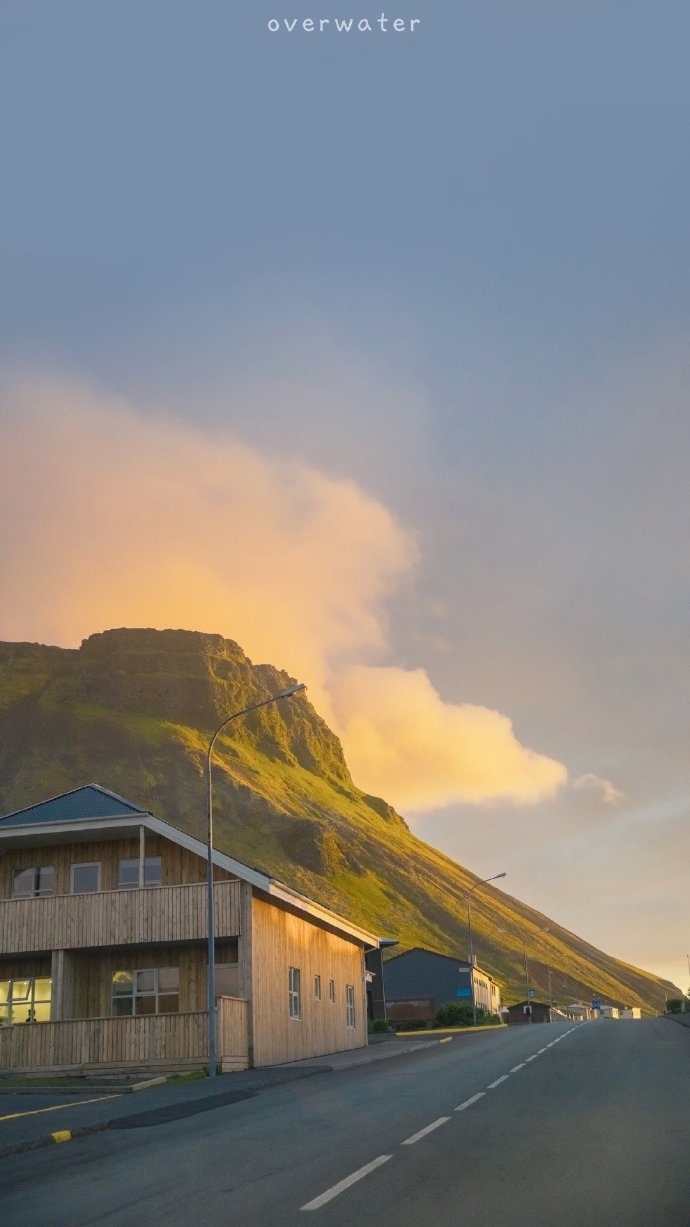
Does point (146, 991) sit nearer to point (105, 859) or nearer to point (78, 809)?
point (105, 859)

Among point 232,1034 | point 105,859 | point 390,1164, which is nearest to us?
point 390,1164

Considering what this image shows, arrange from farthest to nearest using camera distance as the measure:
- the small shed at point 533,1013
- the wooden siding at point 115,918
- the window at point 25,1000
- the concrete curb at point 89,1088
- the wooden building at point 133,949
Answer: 1. the small shed at point 533,1013
2. the window at point 25,1000
3. the wooden siding at point 115,918
4. the wooden building at point 133,949
5. the concrete curb at point 89,1088

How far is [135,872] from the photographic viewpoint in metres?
36.3

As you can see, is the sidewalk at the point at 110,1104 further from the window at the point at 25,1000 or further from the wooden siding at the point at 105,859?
the window at the point at 25,1000

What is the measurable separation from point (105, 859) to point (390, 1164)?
91.2 feet

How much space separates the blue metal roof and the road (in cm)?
1726

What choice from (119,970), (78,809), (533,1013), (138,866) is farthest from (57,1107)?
(533,1013)

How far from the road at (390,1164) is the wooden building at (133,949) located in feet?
41.9

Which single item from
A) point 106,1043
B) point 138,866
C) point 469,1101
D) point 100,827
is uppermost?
point 100,827

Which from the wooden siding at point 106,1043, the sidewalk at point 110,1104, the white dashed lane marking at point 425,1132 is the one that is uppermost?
the wooden siding at point 106,1043

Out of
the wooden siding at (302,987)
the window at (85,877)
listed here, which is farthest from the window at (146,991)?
the wooden siding at (302,987)

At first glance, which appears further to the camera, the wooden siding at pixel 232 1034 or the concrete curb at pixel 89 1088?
the wooden siding at pixel 232 1034

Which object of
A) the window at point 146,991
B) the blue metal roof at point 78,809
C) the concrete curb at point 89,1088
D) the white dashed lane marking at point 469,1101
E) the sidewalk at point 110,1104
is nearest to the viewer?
the sidewalk at point 110,1104

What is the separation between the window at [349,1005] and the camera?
151 ft
